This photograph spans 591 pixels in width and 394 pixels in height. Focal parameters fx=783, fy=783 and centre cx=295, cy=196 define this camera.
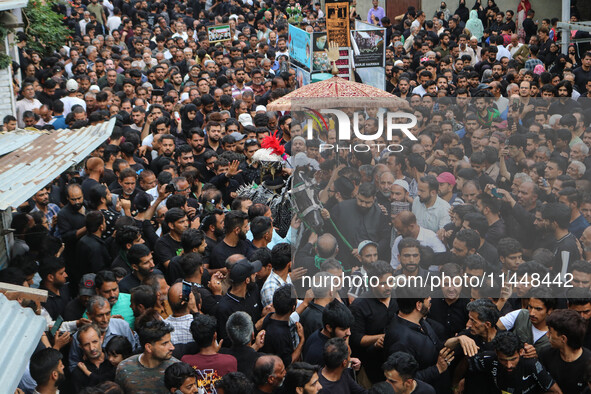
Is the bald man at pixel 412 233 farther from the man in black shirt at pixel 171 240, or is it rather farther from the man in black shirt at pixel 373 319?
the man in black shirt at pixel 171 240

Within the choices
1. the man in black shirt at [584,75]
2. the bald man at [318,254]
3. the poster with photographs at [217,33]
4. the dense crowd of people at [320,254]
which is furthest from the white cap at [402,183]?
the poster with photographs at [217,33]

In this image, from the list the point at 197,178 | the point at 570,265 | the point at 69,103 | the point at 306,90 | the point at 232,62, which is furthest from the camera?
the point at 232,62

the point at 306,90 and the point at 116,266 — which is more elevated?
the point at 306,90

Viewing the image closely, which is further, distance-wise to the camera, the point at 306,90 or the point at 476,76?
the point at 476,76

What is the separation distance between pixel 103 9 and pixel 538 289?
1641 cm

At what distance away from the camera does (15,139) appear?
25.3 feet

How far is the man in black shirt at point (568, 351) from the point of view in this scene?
184 inches

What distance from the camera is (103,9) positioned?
63.8 ft

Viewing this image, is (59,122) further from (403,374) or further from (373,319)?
(403,374)

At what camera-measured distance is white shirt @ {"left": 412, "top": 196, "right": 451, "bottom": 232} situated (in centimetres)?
662

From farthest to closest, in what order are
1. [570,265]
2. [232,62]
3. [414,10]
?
[414,10] → [232,62] → [570,265]

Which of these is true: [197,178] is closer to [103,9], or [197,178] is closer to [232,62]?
[232,62]

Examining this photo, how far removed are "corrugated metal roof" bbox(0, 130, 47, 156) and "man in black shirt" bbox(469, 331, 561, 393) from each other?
15.1 ft

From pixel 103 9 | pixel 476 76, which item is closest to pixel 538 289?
pixel 476 76
